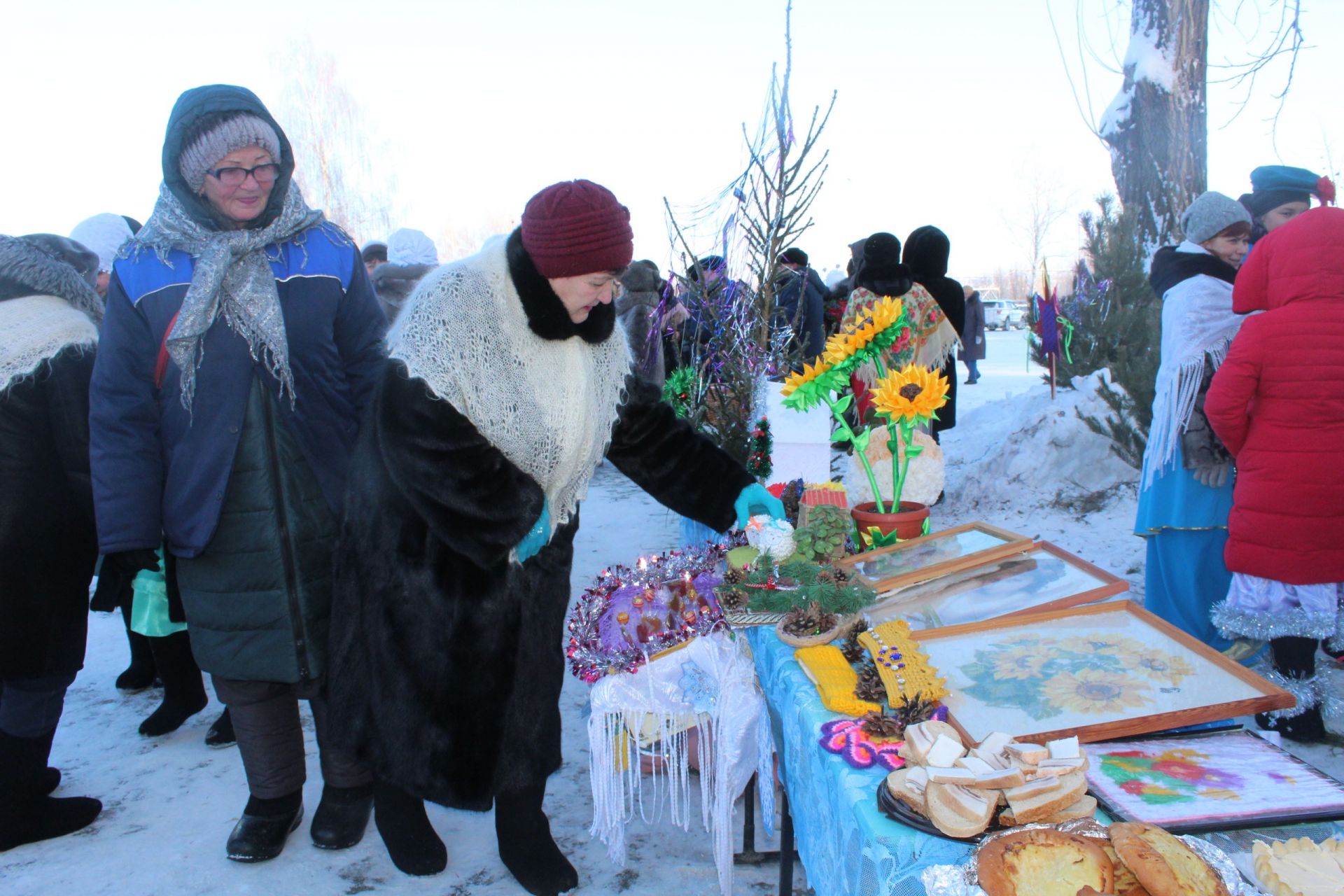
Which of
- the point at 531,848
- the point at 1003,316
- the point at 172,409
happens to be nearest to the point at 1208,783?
the point at 531,848

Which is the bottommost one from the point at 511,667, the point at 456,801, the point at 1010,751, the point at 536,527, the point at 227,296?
the point at 456,801

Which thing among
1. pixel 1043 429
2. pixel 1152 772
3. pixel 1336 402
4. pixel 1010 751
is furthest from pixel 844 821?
pixel 1043 429

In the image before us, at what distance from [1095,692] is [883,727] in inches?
14.5

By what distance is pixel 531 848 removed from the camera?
2.24 metres

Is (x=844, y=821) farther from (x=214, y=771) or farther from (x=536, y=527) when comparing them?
(x=214, y=771)

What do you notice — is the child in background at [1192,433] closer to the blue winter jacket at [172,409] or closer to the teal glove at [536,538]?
the teal glove at [536,538]

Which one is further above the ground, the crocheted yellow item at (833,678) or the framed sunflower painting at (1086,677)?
the framed sunflower painting at (1086,677)

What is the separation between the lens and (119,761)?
10.1ft

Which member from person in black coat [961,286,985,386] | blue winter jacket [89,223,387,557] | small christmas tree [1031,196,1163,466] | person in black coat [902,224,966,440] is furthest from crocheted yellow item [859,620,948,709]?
person in black coat [961,286,985,386]

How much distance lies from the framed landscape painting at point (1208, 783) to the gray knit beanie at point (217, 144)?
86.3 inches

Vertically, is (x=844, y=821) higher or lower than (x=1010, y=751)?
lower

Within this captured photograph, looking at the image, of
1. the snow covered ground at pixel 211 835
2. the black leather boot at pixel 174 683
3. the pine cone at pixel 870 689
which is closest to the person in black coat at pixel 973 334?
the snow covered ground at pixel 211 835

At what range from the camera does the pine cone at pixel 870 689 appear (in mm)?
1490

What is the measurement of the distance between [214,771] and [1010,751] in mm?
2764
